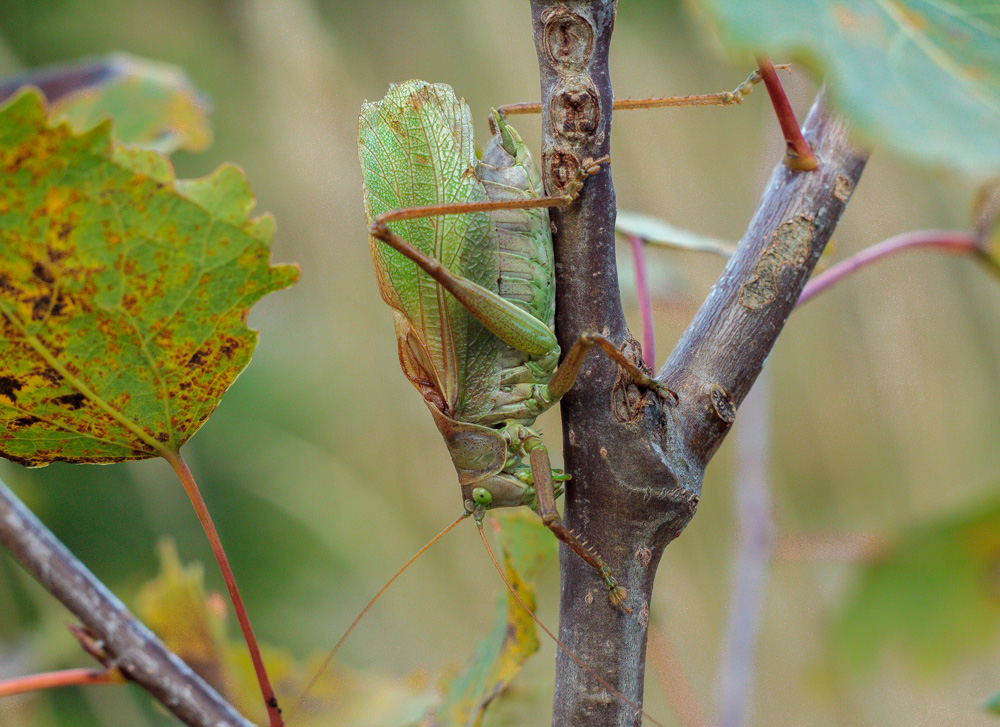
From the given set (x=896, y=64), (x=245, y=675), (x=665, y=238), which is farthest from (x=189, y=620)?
(x=896, y=64)

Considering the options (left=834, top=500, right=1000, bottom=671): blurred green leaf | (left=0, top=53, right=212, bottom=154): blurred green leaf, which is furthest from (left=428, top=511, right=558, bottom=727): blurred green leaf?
(left=834, top=500, right=1000, bottom=671): blurred green leaf

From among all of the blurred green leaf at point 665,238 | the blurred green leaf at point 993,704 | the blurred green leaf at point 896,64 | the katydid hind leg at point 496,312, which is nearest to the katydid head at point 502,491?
the katydid hind leg at point 496,312

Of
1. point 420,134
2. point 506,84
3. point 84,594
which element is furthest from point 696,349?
point 506,84

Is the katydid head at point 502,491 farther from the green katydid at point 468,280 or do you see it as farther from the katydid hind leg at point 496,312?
the katydid hind leg at point 496,312

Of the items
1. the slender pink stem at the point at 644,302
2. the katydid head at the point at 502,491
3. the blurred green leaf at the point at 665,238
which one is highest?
the blurred green leaf at the point at 665,238

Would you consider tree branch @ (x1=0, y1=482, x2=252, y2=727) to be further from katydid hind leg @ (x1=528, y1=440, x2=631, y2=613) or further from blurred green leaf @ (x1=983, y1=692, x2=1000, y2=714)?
blurred green leaf @ (x1=983, y1=692, x2=1000, y2=714)

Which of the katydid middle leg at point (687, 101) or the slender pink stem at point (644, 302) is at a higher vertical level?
the katydid middle leg at point (687, 101)
